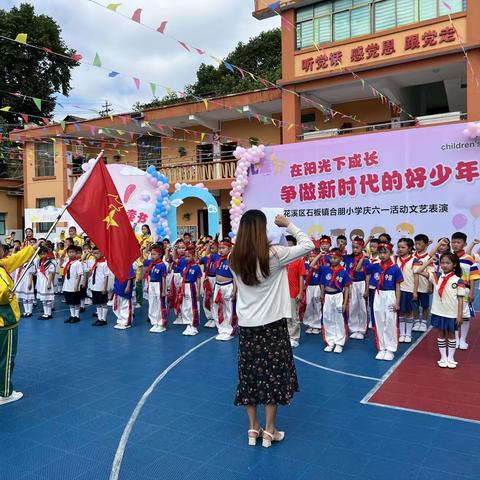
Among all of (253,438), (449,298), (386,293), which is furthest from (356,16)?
(253,438)

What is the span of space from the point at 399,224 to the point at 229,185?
8155 millimetres

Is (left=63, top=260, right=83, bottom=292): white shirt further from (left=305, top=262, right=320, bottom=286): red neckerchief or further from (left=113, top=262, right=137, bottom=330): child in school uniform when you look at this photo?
(left=305, top=262, right=320, bottom=286): red neckerchief

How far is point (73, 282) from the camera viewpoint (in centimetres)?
848

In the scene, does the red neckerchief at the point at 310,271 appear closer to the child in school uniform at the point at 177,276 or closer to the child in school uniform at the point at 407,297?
the child in school uniform at the point at 407,297

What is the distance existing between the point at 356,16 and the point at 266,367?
11807 millimetres

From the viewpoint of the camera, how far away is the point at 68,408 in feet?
14.5

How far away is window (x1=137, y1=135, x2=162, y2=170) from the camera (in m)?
19.0

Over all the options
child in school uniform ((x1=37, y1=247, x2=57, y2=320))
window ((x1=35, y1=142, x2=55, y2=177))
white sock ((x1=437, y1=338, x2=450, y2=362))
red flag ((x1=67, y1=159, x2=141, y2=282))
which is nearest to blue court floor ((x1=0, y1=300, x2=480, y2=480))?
white sock ((x1=437, y1=338, x2=450, y2=362))

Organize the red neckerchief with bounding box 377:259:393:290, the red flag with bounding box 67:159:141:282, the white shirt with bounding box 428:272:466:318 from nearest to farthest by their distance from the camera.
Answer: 1. the red flag with bounding box 67:159:141:282
2. the white shirt with bounding box 428:272:466:318
3. the red neckerchief with bounding box 377:259:393:290

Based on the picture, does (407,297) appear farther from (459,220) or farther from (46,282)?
(46,282)

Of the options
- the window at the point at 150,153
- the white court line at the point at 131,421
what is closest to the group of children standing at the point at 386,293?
the white court line at the point at 131,421

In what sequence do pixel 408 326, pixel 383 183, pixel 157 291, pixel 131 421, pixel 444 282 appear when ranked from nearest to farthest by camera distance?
pixel 131 421 → pixel 444 282 → pixel 408 326 → pixel 157 291 → pixel 383 183

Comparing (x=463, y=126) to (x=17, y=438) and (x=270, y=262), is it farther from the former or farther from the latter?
(x=17, y=438)

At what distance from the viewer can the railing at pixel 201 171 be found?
16.3 metres
